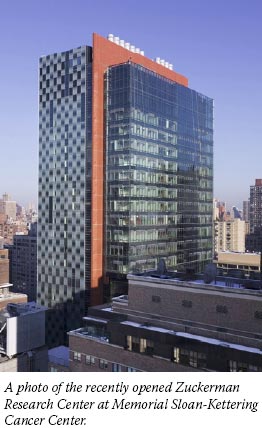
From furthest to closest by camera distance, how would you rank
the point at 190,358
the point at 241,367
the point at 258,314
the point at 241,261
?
the point at 241,261, the point at 190,358, the point at 258,314, the point at 241,367

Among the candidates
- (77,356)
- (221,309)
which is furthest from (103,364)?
(221,309)

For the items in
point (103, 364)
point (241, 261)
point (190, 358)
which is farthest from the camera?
point (241, 261)

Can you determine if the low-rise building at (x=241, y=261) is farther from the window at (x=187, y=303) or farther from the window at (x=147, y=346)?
the window at (x=147, y=346)

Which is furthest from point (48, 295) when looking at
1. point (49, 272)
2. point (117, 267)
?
point (117, 267)

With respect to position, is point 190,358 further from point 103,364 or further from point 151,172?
point 151,172

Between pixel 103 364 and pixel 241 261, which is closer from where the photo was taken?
pixel 103 364

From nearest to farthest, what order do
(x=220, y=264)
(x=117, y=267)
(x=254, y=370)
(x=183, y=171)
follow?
1. (x=254, y=370)
2. (x=117, y=267)
3. (x=183, y=171)
4. (x=220, y=264)

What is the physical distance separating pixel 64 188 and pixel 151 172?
885 inches

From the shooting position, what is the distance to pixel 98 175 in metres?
106

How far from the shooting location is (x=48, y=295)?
370 feet

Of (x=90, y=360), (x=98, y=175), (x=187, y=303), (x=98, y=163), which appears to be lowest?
(x=90, y=360)
